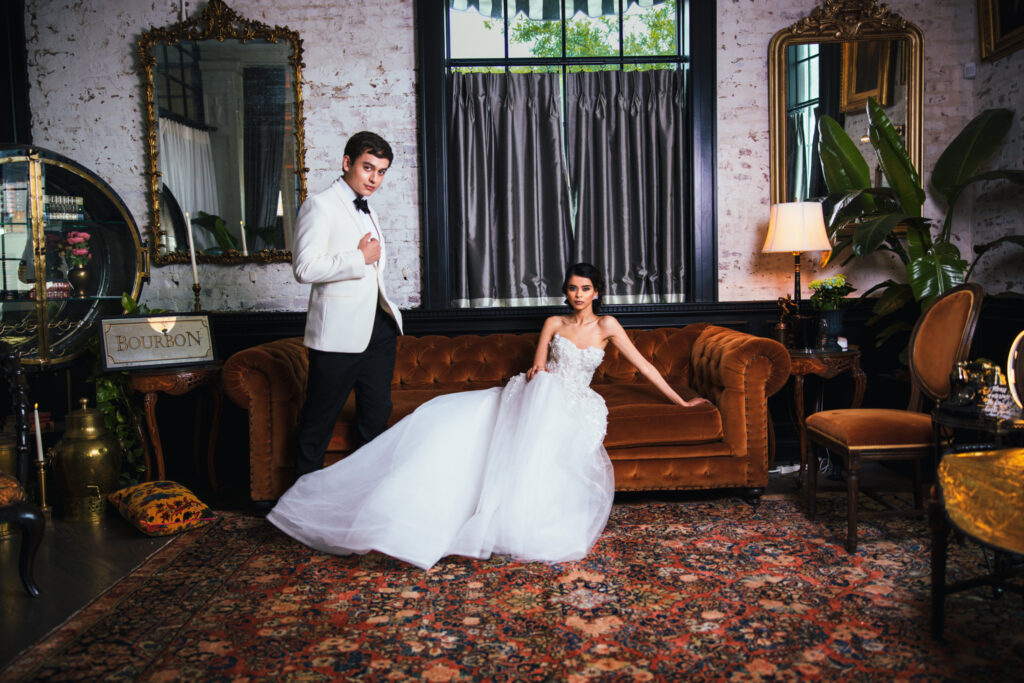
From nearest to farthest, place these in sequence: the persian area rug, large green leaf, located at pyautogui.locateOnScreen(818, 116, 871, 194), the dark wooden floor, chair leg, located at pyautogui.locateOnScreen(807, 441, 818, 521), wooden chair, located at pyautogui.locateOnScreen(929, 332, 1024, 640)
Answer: wooden chair, located at pyautogui.locateOnScreen(929, 332, 1024, 640) → the persian area rug → the dark wooden floor → chair leg, located at pyautogui.locateOnScreen(807, 441, 818, 521) → large green leaf, located at pyautogui.locateOnScreen(818, 116, 871, 194)

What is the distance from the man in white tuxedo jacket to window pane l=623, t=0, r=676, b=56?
8.02 feet

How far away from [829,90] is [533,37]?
2009 millimetres

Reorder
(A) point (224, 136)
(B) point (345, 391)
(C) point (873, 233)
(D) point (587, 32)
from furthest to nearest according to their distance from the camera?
(D) point (587, 32) → (A) point (224, 136) → (C) point (873, 233) → (B) point (345, 391)

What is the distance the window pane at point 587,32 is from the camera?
5.12 m

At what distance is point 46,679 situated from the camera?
2.29 meters

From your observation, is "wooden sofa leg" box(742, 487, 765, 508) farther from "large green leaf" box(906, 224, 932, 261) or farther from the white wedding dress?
"large green leaf" box(906, 224, 932, 261)

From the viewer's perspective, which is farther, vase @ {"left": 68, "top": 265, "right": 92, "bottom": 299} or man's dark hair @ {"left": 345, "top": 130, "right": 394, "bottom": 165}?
vase @ {"left": 68, "top": 265, "right": 92, "bottom": 299}

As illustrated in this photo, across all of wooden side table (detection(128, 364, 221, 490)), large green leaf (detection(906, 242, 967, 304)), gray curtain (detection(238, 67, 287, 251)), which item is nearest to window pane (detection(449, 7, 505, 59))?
gray curtain (detection(238, 67, 287, 251))

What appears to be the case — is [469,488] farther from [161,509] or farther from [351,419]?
[161,509]

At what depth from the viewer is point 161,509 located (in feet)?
12.3

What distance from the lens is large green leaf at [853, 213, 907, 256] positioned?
4277mm

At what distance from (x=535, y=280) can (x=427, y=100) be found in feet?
4.55

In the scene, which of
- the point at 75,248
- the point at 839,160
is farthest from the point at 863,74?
the point at 75,248

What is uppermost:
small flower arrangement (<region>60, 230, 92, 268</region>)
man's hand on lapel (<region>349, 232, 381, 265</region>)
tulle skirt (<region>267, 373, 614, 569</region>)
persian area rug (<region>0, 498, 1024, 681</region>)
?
small flower arrangement (<region>60, 230, 92, 268</region>)
